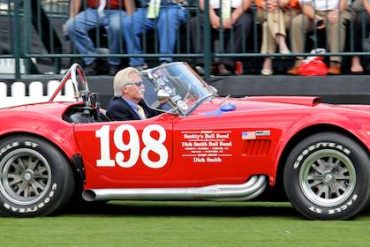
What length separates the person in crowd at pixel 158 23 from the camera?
1226cm

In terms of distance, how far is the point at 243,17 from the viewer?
39.8 ft

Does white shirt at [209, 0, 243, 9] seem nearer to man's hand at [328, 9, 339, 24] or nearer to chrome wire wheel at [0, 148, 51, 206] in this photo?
man's hand at [328, 9, 339, 24]

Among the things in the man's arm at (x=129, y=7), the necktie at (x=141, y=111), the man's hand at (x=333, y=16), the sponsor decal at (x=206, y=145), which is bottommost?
the sponsor decal at (x=206, y=145)

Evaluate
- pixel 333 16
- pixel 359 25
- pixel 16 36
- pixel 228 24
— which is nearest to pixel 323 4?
pixel 333 16

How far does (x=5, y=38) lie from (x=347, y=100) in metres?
4.25

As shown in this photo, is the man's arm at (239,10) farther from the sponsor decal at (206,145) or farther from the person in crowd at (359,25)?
the sponsor decal at (206,145)

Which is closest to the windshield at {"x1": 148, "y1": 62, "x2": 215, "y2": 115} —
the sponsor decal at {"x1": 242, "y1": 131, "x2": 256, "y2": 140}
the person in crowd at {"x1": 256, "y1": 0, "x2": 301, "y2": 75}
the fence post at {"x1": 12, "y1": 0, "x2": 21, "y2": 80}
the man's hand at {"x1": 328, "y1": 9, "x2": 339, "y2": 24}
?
the sponsor decal at {"x1": 242, "y1": 131, "x2": 256, "y2": 140}

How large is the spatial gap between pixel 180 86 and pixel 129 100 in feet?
1.44

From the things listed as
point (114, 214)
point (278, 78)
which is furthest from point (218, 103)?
point (278, 78)

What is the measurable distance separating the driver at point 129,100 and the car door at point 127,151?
0.25 metres

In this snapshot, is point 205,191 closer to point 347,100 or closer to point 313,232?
point 313,232

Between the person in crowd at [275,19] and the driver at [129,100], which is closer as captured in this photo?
the driver at [129,100]

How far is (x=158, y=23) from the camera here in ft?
40.4

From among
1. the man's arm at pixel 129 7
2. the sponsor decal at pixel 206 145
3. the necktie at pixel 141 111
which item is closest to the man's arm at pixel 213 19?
the man's arm at pixel 129 7
